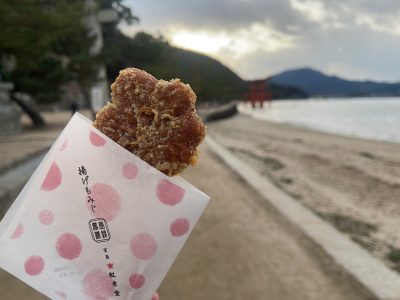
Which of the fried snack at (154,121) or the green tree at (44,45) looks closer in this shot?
the fried snack at (154,121)

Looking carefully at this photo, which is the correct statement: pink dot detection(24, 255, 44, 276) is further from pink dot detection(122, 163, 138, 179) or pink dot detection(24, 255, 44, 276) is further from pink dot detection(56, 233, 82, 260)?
pink dot detection(122, 163, 138, 179)

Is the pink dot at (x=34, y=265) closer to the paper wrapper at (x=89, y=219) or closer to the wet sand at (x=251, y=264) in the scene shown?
the paper wrapper at (x=89, y=219)

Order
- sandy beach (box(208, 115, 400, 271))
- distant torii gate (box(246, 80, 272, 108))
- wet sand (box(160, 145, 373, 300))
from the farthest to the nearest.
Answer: distant torii gate (box(246, 80, 272, 108)), sandy beach (box(208, 115, 400, 271)), wet sand (box(160, 145, 373, 300))

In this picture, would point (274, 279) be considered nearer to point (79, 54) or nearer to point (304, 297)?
point (304, 297)

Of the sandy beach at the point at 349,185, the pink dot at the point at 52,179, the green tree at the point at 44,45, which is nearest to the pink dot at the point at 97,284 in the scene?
the pink dot at the point at 52,179

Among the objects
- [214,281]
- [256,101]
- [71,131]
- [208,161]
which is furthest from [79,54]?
[256,101]

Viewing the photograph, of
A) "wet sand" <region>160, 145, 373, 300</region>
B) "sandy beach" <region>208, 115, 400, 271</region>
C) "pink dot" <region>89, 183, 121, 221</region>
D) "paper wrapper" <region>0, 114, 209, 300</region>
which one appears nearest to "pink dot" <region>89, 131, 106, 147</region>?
"paper wrapper" <region>0, 114, 209, 300</region>

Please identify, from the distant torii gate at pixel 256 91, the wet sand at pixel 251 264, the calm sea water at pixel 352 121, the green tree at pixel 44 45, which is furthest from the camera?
the distant torii gate at pixel 256 91

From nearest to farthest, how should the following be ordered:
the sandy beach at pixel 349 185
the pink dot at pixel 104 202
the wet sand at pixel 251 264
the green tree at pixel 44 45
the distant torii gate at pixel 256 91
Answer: the pink dot at pixel 104 202 → the wet sand at pixel 251 264 → the sandy beach at pixel 349 185 → the green tree at pixel 44 45 → the distant torii gate at pixel 256 91

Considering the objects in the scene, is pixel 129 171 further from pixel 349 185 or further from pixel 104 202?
pixel 349 185

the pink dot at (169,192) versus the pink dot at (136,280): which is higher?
the pink dot at (169,192)
